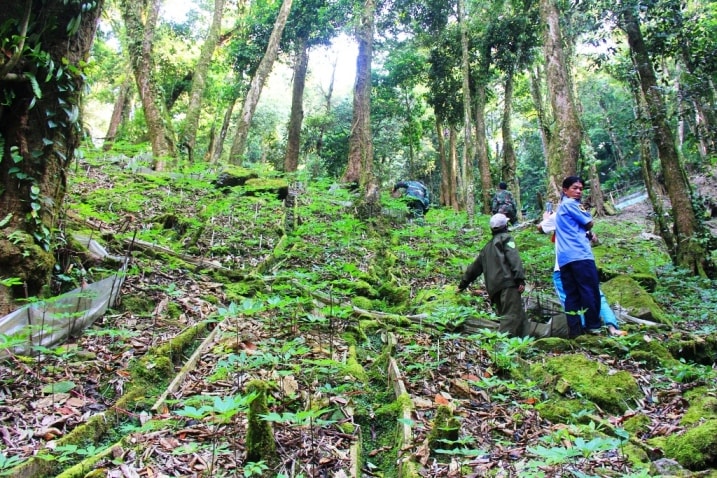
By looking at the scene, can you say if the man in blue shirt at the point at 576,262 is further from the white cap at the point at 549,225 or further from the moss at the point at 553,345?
the moss at the point at 553,345

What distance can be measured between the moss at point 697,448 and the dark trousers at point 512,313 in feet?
9.70

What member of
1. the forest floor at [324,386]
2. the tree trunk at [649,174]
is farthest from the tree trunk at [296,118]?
the tree trunk at [649,174]

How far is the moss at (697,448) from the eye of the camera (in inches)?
102

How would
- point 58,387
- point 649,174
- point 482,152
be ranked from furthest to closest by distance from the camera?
point 482,152, point 649,174, point 58,387

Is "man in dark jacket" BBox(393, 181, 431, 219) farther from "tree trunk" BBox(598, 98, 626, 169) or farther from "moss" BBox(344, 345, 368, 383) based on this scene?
"tree trunk" BBox(598, 98, 626, 169)

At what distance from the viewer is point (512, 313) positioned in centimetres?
582

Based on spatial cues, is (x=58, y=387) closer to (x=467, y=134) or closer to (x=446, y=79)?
(x=467, y=134)

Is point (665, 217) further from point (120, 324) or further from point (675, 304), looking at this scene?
point (120, 324)

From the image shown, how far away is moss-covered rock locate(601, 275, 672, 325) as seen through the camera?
642 cm

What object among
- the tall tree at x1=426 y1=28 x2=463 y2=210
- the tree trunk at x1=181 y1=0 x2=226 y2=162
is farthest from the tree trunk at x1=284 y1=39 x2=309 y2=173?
the tall tree at x1=426 y1=28 x2=463 y2=210

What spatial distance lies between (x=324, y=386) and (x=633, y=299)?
528 centimetres

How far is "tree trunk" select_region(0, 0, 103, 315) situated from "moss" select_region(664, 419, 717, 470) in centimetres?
521

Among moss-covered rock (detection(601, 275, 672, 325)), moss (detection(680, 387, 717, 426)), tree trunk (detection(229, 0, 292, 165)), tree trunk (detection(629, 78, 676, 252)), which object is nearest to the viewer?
moss (detection(680, 387, 717, 426))

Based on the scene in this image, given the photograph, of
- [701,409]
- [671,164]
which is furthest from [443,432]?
[671,164]
